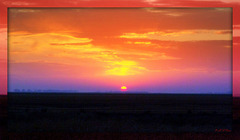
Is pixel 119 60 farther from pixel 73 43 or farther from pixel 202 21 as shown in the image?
pixel 202 21

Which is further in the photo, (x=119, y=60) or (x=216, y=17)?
(x=119, y=60)

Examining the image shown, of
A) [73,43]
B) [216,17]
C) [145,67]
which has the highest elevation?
[216,17]

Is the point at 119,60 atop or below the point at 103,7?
below

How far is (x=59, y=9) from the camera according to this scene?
10.8 meters

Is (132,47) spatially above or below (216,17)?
below

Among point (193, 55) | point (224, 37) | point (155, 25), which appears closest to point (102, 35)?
point (155, 25)

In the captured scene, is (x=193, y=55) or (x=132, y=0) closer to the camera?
(x=132, y=0)

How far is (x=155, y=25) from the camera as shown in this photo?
37.3 ft

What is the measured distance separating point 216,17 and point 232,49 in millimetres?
1083

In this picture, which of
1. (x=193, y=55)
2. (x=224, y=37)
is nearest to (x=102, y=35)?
(x=193, y=55)

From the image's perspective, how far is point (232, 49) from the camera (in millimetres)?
10773

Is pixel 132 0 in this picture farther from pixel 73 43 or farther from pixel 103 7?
pixel 73 43

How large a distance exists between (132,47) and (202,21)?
7.69 ft

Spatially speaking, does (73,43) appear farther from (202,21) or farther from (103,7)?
(202,21)
